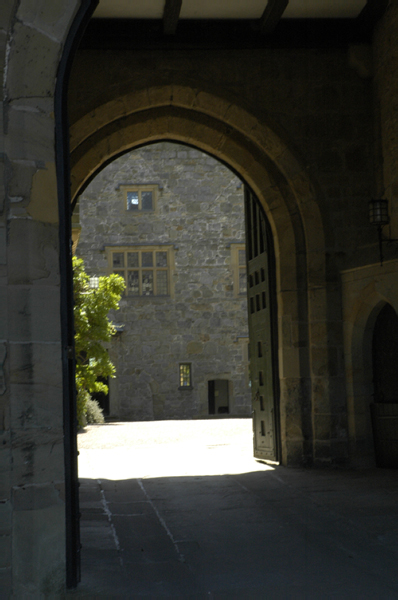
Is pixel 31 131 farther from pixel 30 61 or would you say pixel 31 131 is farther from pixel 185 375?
pixel 185 375

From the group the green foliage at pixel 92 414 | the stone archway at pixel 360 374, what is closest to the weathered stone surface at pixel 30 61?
the stone archway at pixel 360 374

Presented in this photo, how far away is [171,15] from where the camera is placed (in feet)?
20.2

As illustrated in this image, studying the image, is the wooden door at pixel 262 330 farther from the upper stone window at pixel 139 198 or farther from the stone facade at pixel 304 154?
the upper stone window at pixel 139 198

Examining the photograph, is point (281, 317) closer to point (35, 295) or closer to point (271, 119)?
point (271, 119)

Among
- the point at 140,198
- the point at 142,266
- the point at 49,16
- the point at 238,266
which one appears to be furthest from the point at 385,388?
the point at 140,198

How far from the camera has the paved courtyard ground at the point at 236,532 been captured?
2947mm

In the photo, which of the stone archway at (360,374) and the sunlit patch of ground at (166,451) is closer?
the stone archway at (360,374)

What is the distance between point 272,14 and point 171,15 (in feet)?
3.02

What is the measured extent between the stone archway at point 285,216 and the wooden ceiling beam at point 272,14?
2.53 feet

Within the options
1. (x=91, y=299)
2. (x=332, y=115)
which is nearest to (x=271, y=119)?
(x=332, y=115)

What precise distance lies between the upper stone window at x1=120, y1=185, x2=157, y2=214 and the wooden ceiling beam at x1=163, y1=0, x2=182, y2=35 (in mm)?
11604

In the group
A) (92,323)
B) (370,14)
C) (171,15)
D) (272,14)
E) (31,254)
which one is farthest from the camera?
(92,323)

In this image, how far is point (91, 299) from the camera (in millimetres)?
13000

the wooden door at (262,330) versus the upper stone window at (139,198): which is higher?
the upper stone window at (139,198)
